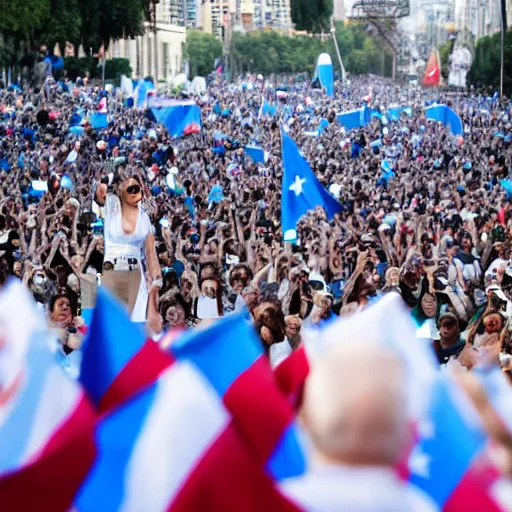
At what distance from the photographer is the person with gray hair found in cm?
226

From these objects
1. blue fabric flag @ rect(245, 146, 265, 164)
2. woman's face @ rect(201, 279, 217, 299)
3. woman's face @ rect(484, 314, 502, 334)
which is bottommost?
blue fabric flag @ rect(245, 146, 265, 164)

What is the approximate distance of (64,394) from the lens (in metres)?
2.57

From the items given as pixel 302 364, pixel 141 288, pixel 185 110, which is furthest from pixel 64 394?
pixel 185 110

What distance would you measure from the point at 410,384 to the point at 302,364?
137 centimetres

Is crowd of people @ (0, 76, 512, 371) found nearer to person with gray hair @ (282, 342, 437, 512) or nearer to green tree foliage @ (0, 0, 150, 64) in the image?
A: green tree foliage @ (0, 0, 150, 64)

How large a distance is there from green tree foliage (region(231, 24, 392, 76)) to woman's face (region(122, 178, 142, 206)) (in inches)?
868

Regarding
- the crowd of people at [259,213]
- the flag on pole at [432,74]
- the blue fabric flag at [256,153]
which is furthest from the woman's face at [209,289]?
the flag on pole at [432,74]

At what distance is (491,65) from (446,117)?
3.75 metres

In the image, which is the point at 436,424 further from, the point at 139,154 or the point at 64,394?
the point at 139,154

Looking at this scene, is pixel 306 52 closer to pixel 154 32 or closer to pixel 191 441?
pixel 154 32

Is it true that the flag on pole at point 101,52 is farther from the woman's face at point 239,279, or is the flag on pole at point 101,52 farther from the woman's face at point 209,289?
the woman's face at point 209,289

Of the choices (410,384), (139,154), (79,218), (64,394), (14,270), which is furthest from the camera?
(139,154)

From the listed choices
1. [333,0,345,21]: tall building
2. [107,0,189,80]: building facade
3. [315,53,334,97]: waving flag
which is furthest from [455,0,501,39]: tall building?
[107,0,189,80]: building facade

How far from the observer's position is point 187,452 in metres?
2.35
